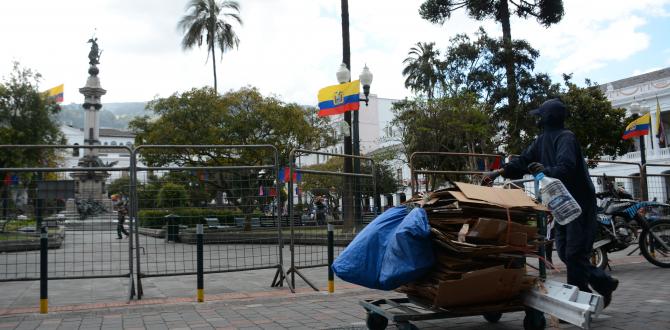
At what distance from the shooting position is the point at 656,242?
8305 millimetres

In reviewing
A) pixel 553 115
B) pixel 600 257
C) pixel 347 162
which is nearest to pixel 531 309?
pixel 553 115

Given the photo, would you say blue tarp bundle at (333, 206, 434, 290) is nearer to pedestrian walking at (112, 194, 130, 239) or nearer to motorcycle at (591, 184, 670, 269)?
pedestrian walking at (112, 194, 130, 239)

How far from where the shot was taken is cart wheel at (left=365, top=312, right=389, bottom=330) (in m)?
4.34

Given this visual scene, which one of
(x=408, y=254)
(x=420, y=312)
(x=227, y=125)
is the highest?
(x=227, y=125)

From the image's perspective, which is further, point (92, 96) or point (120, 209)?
point (92, 96)

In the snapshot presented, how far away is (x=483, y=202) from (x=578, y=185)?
1.36 m

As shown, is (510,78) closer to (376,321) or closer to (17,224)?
(17,224)

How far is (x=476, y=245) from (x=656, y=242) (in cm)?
605

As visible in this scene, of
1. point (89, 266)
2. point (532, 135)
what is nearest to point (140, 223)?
point (89, 266)

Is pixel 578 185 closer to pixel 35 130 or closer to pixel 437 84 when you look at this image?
pixel 437 84

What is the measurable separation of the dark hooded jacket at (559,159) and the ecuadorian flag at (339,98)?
25.3 feet

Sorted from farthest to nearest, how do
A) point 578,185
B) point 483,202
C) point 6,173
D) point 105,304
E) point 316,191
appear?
point 316,191, point 6,173, point 105,304, point 578,185, point 483,202

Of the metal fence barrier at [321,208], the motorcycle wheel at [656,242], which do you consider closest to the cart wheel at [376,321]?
the metal fence barrier at [321,208]

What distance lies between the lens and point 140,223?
6.91 m
